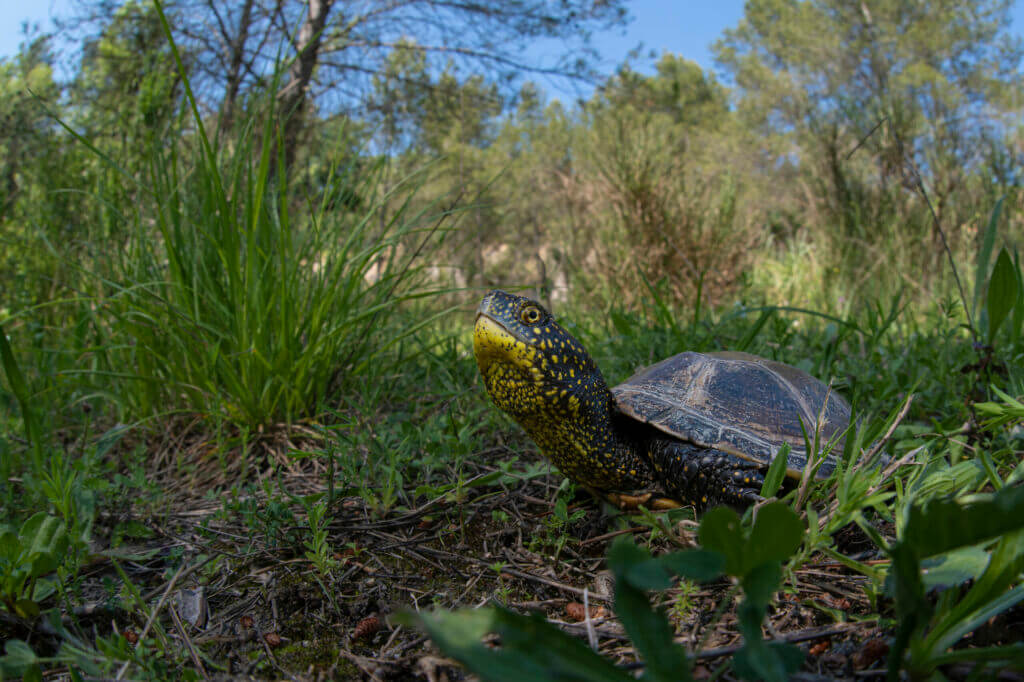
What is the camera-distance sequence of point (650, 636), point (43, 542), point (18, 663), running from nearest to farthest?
point (650, 636)
point (18, 663)
point (43, 542)

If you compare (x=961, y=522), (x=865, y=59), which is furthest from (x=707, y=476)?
(x=865, y=59)

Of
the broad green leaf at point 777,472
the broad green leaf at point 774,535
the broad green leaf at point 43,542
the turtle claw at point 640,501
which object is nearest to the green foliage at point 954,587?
the broad green leaf at point 774,535

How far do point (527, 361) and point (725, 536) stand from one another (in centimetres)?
83

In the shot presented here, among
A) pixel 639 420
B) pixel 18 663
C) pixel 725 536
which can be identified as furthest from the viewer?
pixel 639 420

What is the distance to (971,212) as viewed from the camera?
24.0 feet

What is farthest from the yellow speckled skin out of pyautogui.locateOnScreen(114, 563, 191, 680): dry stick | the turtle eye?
pyautogui.locateOnScreen(114, 563, 191, 680): dry stick

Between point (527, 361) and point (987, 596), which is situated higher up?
point (527, 361)

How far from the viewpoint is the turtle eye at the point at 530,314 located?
161 centimetres

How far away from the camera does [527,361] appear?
1.54m

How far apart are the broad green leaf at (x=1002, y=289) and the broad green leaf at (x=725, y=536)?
52.5 inches

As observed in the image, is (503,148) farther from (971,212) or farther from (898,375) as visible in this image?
(898,375)

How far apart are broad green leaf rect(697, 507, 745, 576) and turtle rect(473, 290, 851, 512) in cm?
73

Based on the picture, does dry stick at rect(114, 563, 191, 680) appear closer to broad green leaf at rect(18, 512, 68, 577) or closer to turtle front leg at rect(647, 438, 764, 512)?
broad green leaf at rect(18, 512, 68, 577)

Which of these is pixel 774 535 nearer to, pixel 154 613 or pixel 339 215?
pixel 154 613
